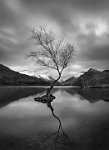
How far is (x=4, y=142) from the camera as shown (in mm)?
7832

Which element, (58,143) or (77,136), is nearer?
(58,143)

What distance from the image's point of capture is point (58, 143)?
25.3 feet

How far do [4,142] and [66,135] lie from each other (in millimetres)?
3884

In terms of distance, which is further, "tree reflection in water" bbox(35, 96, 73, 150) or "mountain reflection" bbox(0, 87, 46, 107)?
"mountain reflection" bbox(0, 87, 46, 107)

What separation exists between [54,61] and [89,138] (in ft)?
102

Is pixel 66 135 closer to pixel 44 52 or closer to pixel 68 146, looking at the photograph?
pixel 68 146

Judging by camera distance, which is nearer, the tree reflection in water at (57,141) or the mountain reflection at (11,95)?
the tree reflection in water at (57,141)

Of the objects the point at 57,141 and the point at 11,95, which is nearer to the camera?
the point at 57,141

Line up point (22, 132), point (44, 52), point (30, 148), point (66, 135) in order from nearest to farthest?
Result: point (30, 148) → point (66, 135) → point (22, 132) → point (44, 52)

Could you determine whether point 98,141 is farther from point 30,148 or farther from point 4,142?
point 4,142

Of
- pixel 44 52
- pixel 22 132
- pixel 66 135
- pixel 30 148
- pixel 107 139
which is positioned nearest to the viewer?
pixel 30 148

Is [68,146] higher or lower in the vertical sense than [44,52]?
lower

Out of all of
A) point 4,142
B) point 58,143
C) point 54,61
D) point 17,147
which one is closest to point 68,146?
point 58,143

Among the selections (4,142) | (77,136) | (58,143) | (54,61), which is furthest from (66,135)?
(54,61)
